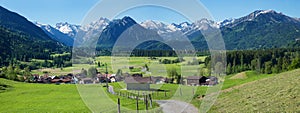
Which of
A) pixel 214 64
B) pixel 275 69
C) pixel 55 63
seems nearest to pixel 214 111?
pixel 275 69

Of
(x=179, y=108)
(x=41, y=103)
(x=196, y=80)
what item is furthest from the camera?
(x=196, y=80)

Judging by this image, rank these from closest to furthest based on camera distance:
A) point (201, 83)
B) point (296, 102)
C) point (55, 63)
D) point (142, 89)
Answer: point (296, 102) < point (142, 89) < point (201, 83) < point (55, 63)

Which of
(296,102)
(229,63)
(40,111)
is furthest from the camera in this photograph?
(229,63)

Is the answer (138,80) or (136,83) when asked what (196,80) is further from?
(138,80)

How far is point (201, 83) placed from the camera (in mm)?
91938

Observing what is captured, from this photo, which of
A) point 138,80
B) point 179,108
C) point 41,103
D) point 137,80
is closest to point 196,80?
point 138,80

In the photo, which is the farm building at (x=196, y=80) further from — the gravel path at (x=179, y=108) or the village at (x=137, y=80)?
the gravel path at (x=179, y=108)

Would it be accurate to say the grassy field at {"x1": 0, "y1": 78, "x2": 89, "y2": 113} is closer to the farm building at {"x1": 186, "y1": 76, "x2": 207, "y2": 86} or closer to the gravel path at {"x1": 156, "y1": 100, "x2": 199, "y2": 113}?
the gravel path at {"x1": 156, "y1": 100, "x2": 199, "y2": 113}

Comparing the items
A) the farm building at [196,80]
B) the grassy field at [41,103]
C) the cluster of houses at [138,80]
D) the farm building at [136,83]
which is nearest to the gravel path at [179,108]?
the grassy field at [41,103]

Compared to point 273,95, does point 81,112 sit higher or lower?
lower

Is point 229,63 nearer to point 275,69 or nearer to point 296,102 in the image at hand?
point 275,69

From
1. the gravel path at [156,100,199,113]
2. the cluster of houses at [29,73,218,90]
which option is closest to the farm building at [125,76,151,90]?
the cluster of houses at [29,73,218,90]

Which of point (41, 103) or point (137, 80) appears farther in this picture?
point (137, 80)

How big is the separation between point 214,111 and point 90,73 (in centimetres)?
9384
